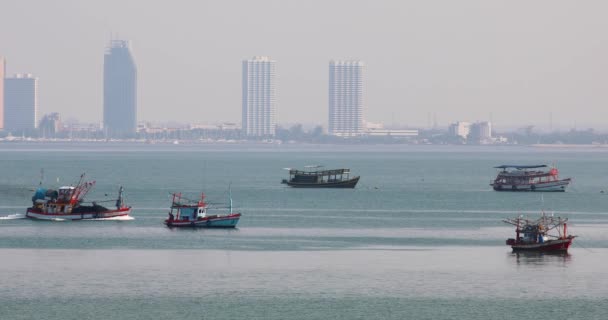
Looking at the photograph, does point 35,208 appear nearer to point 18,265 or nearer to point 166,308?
point 18,265

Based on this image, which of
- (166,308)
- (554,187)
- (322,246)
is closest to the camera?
(166,308)

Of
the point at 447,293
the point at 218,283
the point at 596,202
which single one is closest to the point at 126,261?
the point at 218,283

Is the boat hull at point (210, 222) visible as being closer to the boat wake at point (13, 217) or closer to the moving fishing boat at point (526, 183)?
the boat wake at point (13, 217)

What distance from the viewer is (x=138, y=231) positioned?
95.1m

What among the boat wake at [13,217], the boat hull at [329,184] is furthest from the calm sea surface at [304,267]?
the boat hull at [329,184]

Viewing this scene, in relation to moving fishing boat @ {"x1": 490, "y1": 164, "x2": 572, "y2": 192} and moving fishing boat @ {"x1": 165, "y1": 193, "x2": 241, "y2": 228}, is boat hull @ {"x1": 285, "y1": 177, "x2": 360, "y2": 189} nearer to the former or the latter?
moving fishing boat @ {"x1": 490, "y1": 164, "x2": 572, "y2": 192}

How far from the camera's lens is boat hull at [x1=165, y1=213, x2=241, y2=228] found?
321ft

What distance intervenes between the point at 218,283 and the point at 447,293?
11619 mm

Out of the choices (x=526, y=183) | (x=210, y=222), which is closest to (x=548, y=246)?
(x=210, y=222)

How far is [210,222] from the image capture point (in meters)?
98.3

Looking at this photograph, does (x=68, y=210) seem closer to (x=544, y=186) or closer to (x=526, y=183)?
(x=526, y=183)

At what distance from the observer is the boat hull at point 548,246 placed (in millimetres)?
81562

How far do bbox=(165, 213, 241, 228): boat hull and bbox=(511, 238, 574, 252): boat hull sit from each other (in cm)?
2399

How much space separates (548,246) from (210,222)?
27279 millimetres
